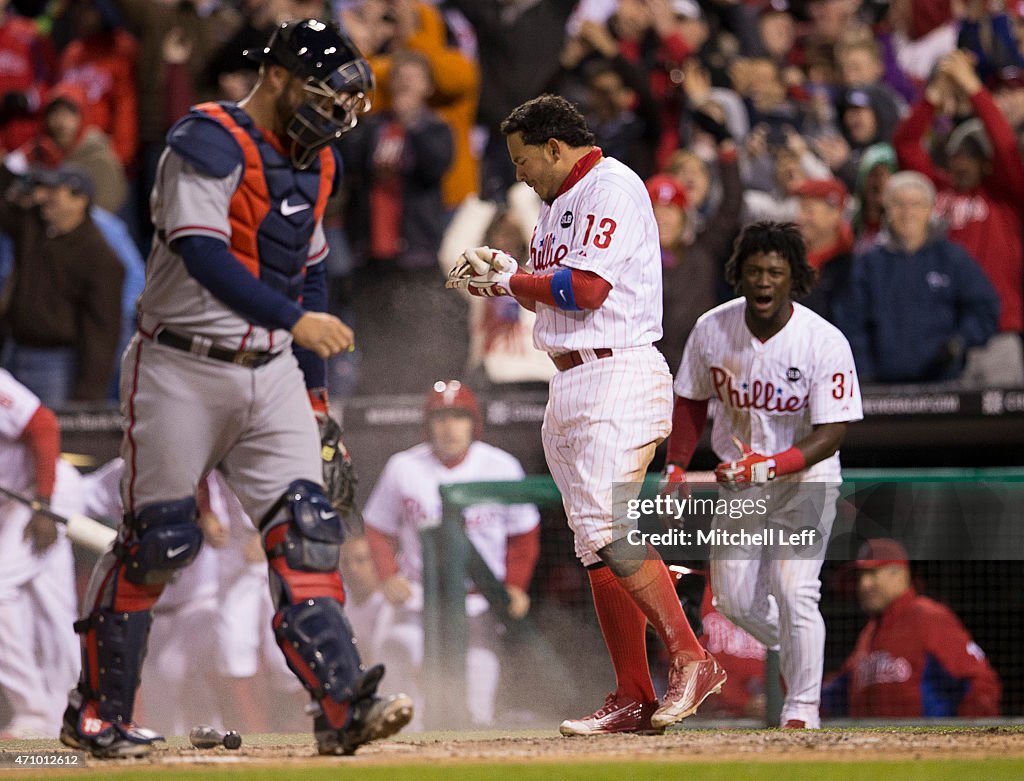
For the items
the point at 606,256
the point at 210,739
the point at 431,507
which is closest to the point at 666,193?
the point at 431,507

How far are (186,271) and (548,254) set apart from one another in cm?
123

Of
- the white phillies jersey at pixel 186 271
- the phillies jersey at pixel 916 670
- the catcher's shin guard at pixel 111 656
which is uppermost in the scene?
the white phillies jersey at pixel 186 271

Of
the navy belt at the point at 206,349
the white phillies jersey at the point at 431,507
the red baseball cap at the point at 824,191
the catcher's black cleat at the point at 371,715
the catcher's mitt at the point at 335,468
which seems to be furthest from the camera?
the red baseball cap at the point at 824,191

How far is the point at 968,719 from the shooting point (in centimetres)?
728

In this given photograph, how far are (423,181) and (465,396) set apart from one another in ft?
6.19

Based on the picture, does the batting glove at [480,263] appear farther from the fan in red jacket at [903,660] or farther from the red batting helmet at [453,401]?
the fan in red jacket at [903,660]

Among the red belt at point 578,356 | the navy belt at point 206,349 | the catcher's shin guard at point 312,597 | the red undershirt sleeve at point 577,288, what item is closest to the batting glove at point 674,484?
the red belt at point 578,356

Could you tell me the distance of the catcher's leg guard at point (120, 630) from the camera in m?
4.55

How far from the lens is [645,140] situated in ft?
31.5

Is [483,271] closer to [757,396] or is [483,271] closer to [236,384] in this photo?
[236,384]

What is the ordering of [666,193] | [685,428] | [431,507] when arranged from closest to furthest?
[685,428]
[431,507]
[666,193]

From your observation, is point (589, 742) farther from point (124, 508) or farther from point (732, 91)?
point (732, 91)

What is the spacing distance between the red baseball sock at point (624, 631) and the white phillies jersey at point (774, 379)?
0.96 metres

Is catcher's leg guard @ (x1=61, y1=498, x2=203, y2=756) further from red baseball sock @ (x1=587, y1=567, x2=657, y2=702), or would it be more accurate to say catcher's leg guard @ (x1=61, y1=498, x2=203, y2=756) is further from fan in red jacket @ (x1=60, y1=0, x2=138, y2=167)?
fan in red jacket @ (x1=60, y1=0, x2=138, y2=167)
